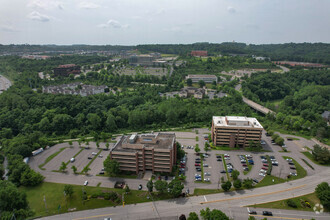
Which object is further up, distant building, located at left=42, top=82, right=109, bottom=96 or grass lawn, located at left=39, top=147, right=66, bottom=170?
distant building, located at left=42, top=82, right=109, bottom=96

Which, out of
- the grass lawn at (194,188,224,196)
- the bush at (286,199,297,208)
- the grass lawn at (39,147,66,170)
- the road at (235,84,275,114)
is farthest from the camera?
the road at (235,84,275,114)

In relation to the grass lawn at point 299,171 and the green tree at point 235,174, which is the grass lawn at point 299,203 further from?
the green tree at point 235,174

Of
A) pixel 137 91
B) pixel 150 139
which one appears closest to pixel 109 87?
pixel 137 91

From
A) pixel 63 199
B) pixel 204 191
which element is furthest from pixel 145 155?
pixel 63 199

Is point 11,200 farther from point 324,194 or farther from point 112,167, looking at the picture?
point 324,194

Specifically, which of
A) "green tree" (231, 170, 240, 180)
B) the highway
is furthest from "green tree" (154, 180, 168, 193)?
"green tree" (231, 170, 240, 180)

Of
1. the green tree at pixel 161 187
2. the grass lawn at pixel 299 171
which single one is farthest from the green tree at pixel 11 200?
the grass lawn at pixel 299 171

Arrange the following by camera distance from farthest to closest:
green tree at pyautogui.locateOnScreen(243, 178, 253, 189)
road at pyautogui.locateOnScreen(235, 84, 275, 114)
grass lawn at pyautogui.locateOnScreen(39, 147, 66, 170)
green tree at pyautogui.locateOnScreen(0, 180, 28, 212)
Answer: road at pyautogui.locateOnScreen(235, 84, 275, 114) < grass lawn at pyautogui.locateOnScreen(39, 147, 66, 170) < green tree at pyautogui.locateOnScreen(243, 178, 253, 189) < green tree at pyautogui.locateOnScreen(0, 180, 28, 212)

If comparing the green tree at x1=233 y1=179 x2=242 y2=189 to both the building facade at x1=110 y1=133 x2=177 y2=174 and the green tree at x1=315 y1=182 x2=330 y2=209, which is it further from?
the building facade at x1=110 y1=133 x2=177 y2=174
